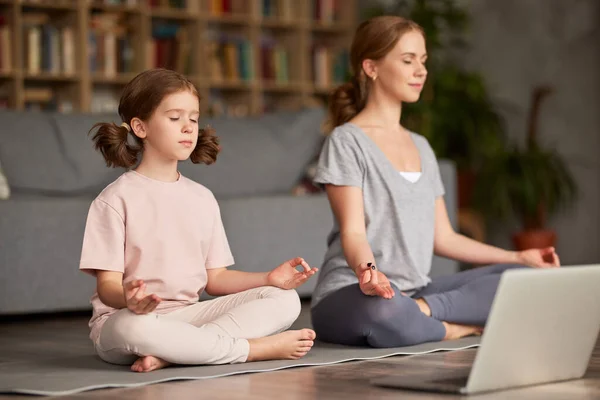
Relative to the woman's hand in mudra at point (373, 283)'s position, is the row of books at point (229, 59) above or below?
above

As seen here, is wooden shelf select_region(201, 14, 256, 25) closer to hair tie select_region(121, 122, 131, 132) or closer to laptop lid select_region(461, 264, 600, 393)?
hair tie select_region(121, 122, 131, 132)

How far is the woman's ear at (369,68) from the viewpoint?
8.94ft

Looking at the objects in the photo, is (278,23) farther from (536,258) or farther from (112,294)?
(112,294)

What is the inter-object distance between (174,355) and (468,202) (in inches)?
155

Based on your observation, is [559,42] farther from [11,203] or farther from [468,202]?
[11,203]

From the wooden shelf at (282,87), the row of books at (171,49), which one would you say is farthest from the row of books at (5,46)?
the wooden shelf at (282,87)

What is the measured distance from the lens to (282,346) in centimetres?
228

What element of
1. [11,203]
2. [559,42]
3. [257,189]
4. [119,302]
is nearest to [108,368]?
[119,302]

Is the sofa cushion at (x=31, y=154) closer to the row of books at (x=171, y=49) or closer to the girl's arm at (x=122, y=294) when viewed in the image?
the girl's arm at (x=122, y=294)

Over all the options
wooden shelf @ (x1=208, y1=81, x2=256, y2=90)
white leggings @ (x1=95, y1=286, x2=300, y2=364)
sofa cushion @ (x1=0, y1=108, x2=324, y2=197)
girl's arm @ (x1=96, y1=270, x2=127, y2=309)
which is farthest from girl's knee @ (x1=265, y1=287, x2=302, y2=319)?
wooden shelf @ (x1=208, y1=81, x2=256, y2=90)

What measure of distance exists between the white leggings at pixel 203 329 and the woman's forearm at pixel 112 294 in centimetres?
3

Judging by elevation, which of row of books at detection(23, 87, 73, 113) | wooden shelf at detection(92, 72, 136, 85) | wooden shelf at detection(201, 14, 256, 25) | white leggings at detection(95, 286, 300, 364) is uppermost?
wooden shelf at detection(201, 14, 256, 25)

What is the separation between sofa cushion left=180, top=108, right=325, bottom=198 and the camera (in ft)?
13.7

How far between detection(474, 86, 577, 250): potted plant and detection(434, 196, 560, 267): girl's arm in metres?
2.86
